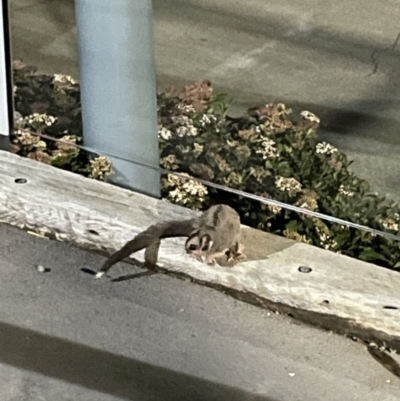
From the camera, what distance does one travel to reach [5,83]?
87.4 inches

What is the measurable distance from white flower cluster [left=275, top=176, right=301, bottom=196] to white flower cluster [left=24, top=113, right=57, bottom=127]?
24.9 inches

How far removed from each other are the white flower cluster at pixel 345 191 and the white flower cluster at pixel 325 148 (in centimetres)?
13

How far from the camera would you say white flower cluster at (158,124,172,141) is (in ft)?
7.32

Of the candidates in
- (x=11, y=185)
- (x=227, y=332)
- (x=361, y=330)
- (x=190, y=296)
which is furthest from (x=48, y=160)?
(x=361, y=330)

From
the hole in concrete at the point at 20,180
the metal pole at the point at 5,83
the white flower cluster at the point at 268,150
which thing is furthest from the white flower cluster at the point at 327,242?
the metal pole at the point at 5,83

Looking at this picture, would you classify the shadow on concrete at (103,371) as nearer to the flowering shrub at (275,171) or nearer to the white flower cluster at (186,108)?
the flowering shrub at (275,171)

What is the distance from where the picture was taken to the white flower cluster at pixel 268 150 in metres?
2.18

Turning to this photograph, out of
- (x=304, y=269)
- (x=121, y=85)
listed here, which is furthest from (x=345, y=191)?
(x=121, y=85)

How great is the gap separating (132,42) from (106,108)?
0.18 m

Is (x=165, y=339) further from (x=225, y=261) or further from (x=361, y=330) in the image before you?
(x=361, y=330)

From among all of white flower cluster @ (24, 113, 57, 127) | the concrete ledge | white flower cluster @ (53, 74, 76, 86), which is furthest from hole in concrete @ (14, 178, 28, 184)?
white flower cluster @ (53, 74, 76, 86)

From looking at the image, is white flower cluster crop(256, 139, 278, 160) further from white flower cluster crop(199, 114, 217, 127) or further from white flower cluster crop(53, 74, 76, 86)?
white flower cluster crop(53, 74, 76, 86)

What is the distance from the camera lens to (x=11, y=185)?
207cm

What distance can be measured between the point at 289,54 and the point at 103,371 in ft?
3.89
